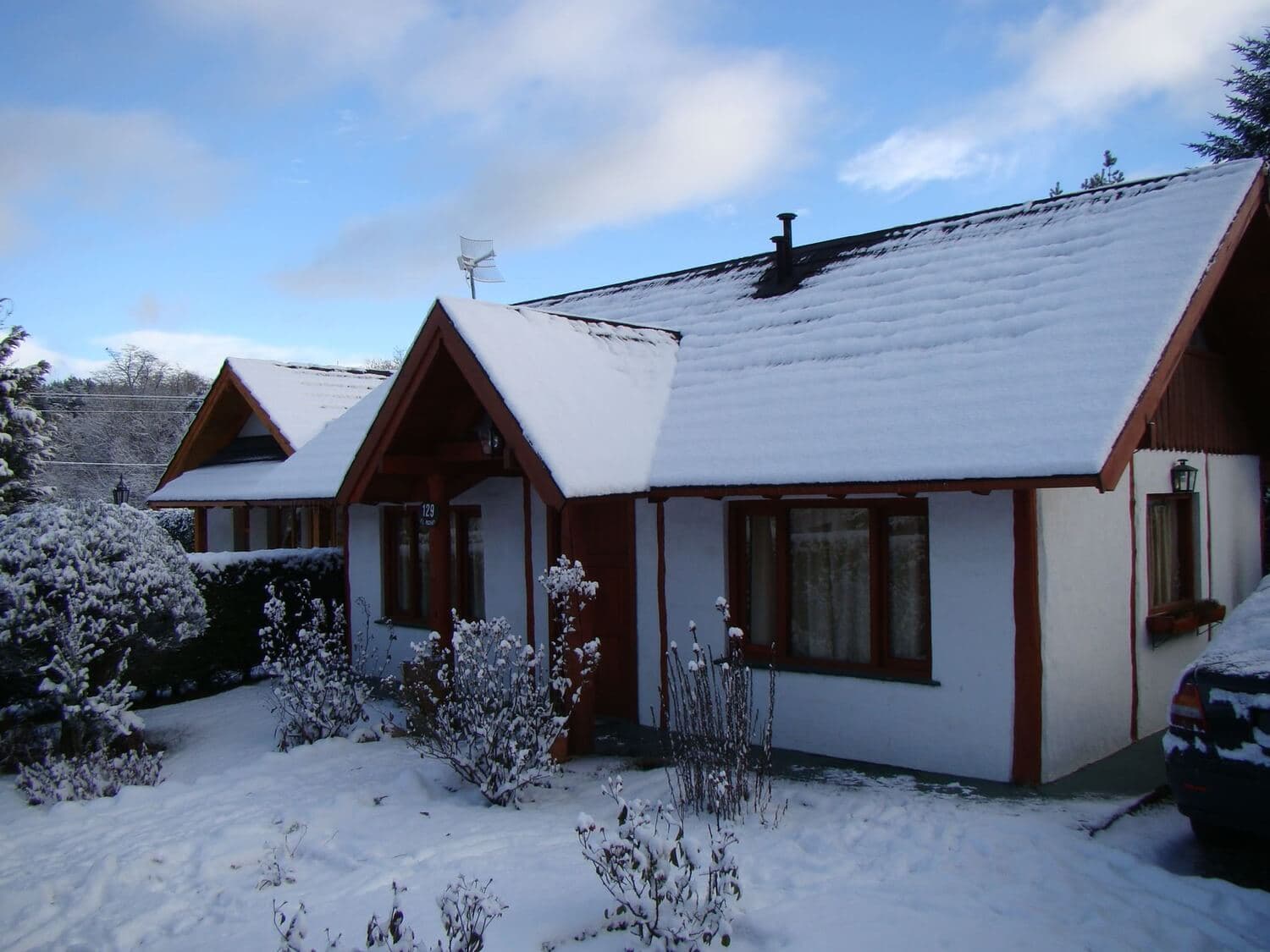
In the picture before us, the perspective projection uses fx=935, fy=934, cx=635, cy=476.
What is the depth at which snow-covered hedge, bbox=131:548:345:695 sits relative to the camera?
1202cm

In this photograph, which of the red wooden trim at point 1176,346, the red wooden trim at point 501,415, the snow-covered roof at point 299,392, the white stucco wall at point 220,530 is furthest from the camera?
the white stucco wall at point 220,530

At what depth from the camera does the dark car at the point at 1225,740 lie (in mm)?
5152

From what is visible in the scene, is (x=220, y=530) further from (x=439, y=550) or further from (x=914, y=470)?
(x=914, y=470)

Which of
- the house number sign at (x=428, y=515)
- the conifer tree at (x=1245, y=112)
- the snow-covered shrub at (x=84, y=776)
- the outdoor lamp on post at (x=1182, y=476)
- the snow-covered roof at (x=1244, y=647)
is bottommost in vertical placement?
the snow-covered shrub at (x=84, y=776)

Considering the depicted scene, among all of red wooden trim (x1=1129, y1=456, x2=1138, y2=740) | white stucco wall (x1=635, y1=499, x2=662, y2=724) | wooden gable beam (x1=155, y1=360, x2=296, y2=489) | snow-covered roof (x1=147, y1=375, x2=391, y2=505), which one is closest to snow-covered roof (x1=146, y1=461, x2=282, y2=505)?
snow-covered roof (x1=147, y1=375, x2=391, y2=505)

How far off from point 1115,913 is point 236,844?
554cm

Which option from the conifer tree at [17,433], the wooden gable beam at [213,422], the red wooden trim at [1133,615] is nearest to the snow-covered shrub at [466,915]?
the red wooden trim at [1133,615]

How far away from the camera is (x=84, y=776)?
8000 mm

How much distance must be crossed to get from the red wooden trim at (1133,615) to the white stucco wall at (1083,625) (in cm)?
6

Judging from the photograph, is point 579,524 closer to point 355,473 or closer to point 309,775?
point 355,473

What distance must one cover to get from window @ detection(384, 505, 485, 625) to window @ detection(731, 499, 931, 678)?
12.1ft

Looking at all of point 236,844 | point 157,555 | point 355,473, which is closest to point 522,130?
point 355,473

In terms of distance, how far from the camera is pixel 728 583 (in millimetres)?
9047

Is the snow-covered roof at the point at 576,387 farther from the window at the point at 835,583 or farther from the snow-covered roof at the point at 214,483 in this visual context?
the snow-covered roof at the point at 214,483
